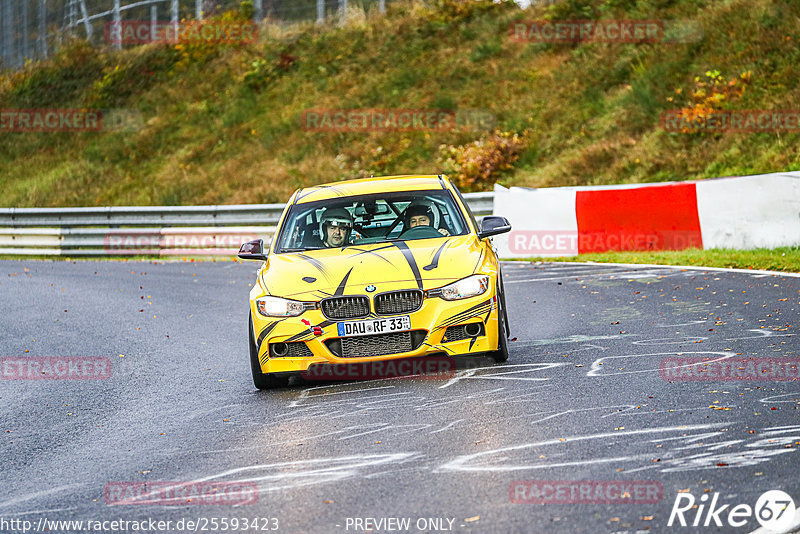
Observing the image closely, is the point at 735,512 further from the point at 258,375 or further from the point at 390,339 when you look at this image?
the point at 258,375

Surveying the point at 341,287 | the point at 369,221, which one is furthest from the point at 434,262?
the point at 369,221

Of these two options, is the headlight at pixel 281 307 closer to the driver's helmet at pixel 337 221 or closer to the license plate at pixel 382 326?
the license plate at pixel 382 326

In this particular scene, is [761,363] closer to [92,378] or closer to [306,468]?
[306,468]

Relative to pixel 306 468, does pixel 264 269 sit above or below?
above

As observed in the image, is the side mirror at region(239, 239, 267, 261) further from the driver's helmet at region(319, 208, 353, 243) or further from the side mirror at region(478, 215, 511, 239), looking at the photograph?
the side mirror at region(478, 215, 511, 239)

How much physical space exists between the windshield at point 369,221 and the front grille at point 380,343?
1.38 metres

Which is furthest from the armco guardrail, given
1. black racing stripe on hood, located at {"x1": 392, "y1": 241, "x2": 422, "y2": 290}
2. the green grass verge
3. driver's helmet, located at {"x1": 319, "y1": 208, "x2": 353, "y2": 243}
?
black racing stripe on hood, located at {"x1": 392, "y1": 241, "x2": 422, "y2": 290}

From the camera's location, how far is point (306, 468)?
19.4 ft

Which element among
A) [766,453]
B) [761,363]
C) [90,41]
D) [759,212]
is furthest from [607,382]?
[90,41]

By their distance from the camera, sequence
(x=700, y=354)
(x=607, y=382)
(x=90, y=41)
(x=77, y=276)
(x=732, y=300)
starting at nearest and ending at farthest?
1. (x=607, y=382)
2. (x=700, y=354)
3. (x=732, y=300)
4. (x=77, y=276)
5. (x=90, y=41)

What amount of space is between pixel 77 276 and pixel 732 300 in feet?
42.5

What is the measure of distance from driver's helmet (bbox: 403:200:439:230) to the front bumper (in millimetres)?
1441

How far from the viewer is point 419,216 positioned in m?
9.59

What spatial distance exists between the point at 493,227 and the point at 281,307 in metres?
2.09
